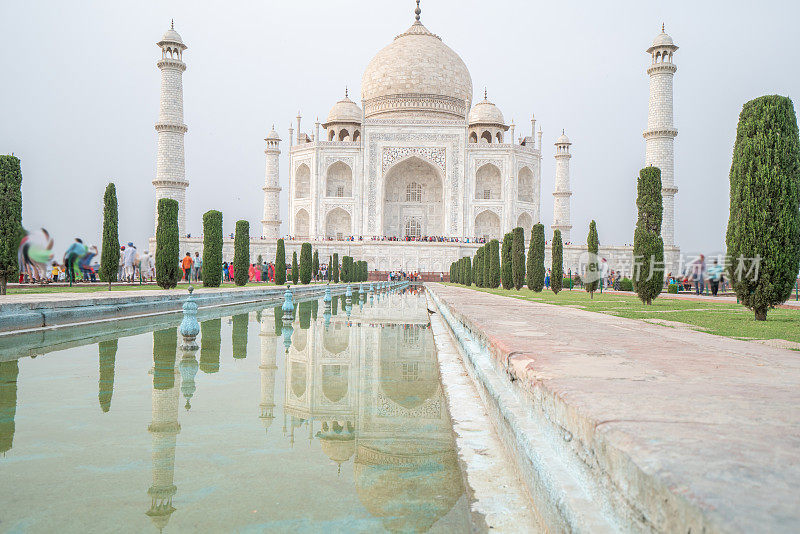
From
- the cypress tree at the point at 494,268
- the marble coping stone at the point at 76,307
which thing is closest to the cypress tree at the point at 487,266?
the cypress tree at the point at 494,268

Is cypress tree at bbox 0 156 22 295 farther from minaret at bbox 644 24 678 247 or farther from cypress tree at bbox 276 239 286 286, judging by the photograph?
minaret at bbox 644 24 678 247

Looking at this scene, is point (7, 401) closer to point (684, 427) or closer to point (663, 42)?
point (684, 427)

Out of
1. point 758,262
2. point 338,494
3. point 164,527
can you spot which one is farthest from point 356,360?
point 758,262

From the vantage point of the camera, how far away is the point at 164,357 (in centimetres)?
313

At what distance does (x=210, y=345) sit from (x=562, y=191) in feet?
90.4

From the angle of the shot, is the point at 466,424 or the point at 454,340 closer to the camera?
the point at 466,424

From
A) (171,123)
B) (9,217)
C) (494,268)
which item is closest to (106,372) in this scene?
(9,217)

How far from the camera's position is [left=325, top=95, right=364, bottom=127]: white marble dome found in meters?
32.4

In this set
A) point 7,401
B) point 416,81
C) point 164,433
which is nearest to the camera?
point 164,433

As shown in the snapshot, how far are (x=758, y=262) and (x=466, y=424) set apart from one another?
16.3ft

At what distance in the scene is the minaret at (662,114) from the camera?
22.9 metres

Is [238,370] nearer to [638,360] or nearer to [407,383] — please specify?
[407,383]

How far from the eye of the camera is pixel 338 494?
48.3 inches

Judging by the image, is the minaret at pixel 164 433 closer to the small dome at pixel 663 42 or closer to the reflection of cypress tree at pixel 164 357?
the reflection of cypress tree at pixel 164 357
